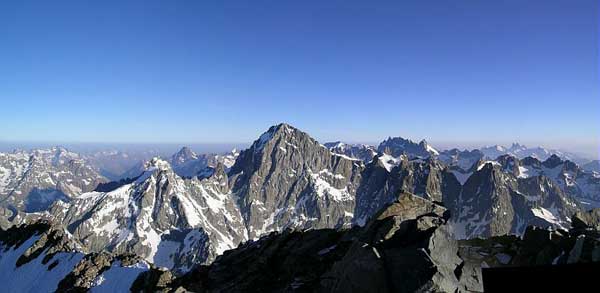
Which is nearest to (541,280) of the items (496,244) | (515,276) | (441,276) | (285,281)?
(515,276)

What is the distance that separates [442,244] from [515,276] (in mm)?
22551

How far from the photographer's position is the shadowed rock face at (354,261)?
26438 mm

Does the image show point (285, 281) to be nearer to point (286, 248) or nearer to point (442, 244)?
point (286, 248)

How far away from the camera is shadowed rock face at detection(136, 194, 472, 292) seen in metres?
26.4

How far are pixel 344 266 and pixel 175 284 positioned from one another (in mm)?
26726

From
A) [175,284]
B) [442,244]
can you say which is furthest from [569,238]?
Answer: [175,284]

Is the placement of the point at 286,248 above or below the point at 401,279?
below

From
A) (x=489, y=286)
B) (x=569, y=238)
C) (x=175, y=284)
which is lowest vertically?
(x=175, y=284)

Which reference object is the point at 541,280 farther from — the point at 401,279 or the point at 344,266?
the point at 344,266

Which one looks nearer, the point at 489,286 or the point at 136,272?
the point at 489,286

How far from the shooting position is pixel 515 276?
837 centimetres

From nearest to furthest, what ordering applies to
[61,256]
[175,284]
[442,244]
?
[442,244], [175,284], [61,256]

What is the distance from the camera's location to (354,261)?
92.5 feet

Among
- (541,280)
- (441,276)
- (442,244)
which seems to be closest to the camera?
(541,280)
